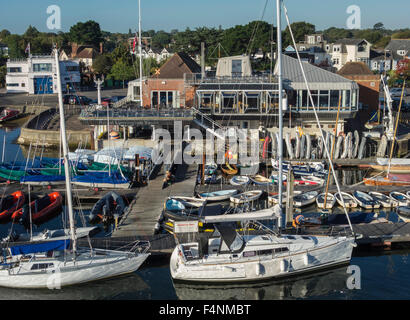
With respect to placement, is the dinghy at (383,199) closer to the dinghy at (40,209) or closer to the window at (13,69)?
the dinghy at (40,209)

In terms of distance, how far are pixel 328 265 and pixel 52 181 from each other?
20.7m

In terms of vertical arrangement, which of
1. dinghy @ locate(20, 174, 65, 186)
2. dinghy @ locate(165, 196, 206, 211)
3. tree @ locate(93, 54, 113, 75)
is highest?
tree @ locate(93, 54, 113, 75)

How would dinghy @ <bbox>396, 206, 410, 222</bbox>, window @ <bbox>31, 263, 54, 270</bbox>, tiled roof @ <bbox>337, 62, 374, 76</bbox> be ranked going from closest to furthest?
1. window @ <bbox>31, 263, 54, 270</bbox>
2. dinghy @ <bbox>396, 206, 410, 222</bbox>
3. tiled roof @ <bbox>337, 62, 374, 76</bbox>

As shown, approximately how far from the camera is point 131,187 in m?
36.6

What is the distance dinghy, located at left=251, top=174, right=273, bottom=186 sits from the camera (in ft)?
125

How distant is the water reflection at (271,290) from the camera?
942 inches

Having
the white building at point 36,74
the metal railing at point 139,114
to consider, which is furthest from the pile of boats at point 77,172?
the white building at point 36,74

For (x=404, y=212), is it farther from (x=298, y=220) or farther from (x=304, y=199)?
(x=298, y=220)

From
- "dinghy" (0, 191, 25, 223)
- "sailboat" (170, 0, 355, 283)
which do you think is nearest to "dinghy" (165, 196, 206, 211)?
"sailboat" (170, 0, 355, 283)

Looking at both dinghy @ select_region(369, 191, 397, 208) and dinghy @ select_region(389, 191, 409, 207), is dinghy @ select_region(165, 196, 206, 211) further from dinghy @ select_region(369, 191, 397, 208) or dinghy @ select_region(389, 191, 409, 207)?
dinghy @ select_region(389, 191, 409, 207)

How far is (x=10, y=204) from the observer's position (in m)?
33.4

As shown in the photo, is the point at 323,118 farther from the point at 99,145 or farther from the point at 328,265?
the point at 328,265

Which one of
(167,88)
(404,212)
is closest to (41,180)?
(167,88)

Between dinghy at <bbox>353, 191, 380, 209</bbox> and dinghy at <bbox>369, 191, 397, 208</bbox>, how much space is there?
0.43 meters
